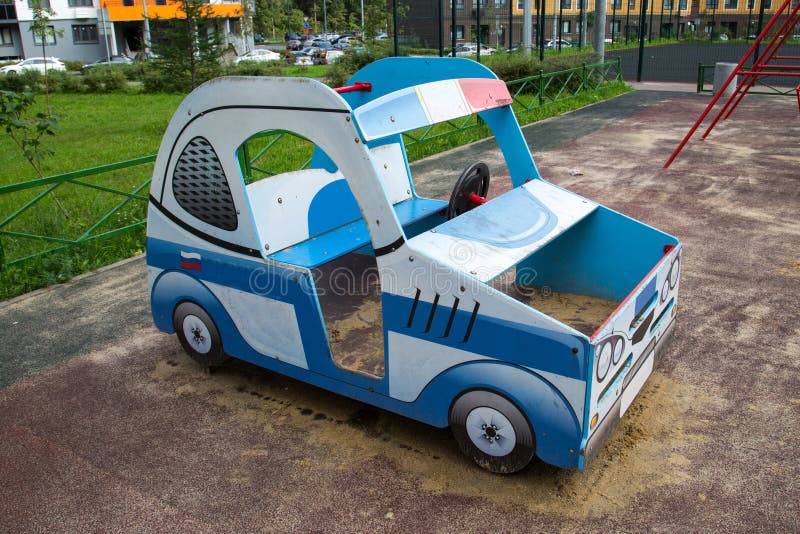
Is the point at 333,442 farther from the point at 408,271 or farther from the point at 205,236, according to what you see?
the point at 205,236

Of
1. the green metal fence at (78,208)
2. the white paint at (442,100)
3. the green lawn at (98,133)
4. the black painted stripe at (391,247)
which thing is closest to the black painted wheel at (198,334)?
the black painted stripe at (391,247)

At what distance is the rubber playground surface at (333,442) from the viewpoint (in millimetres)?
3406

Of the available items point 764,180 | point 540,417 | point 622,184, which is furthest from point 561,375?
point 764,180

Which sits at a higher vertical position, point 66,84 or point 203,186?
point 203,186

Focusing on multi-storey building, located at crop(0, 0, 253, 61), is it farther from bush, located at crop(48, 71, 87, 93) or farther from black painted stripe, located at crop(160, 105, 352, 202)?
black painted stripe, located at crop(160, 105, 352, 202)

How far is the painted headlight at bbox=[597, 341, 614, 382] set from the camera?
3264 mm

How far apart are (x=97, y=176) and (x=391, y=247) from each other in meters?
10.9

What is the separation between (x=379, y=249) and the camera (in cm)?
362

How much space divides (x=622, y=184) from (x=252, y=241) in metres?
6.60

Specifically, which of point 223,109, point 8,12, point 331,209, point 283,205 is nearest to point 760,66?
point 331,209

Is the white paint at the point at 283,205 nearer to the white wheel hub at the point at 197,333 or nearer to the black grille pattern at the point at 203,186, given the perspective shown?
the black grille pattern at the point at 203,186

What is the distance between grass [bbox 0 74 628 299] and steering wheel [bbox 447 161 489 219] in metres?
4.11

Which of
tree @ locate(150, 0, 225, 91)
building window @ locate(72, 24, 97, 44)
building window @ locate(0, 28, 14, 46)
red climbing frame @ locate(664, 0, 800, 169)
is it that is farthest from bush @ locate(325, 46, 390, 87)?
building window @ locate(0, 28, 14, 46)

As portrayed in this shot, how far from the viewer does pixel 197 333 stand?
4711mm
